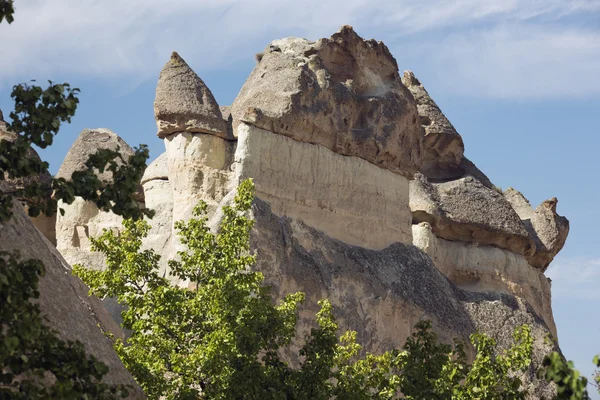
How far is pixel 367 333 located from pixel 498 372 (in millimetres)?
12399

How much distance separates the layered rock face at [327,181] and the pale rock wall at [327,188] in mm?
38

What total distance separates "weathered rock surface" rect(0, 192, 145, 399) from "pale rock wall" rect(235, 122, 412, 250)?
1343 cm

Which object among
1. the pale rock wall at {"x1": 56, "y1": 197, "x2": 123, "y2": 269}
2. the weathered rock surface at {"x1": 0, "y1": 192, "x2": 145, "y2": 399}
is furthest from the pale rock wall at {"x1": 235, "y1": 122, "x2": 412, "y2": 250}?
the weathered rock surface at {"x1": 0, "y1": 192, "x2": 145, "y2": 399}

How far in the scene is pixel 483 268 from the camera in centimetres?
4259

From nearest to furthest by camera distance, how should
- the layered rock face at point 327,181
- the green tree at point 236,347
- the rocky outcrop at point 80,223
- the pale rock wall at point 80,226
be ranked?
the green tree at point 236,347, the layered rock face at point 327,181, the rocky outcrop at point 80,223, the pale rock wall at point 80,226

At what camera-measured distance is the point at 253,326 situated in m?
20.4

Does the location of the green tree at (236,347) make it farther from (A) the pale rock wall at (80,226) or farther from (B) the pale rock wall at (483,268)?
(B) the pale rock wall at (483,268)

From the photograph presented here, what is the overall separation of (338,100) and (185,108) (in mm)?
4372

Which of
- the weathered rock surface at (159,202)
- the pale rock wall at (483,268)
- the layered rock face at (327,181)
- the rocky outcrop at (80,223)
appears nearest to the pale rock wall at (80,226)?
the rocky outcrop at (80,223)

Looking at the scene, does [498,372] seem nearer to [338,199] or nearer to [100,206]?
[100,206]

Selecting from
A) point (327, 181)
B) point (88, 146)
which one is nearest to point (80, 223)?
point (88, 146)

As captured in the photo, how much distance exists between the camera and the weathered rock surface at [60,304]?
17.9 m

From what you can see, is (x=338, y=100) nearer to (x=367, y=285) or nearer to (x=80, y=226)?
(x=367, y=285)

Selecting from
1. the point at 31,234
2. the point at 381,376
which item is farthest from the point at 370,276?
the point at 31,234
